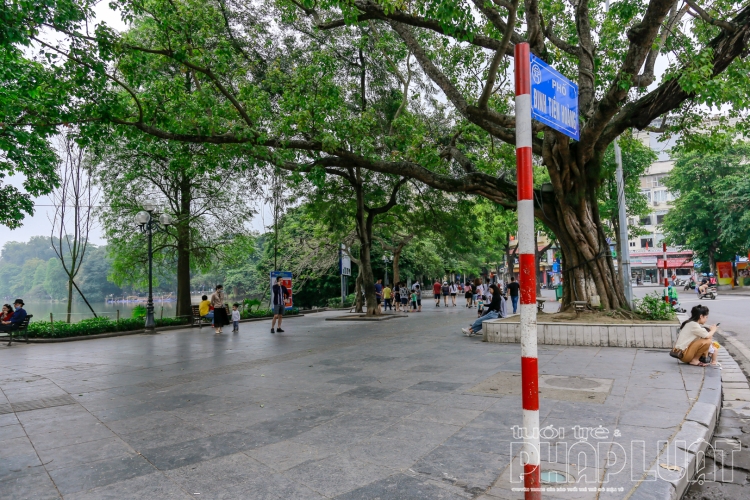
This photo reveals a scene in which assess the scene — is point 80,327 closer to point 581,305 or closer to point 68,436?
point 68,436

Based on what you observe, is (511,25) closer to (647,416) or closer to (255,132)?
(647,416)

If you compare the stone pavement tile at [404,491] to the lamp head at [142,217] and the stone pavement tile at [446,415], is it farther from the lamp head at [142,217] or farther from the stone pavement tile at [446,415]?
the lamp head at [142,217]

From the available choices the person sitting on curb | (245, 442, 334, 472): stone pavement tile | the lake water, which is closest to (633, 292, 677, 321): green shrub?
(245, 442, 334, 472): stone pavement tile

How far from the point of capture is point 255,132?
1109 centimetres

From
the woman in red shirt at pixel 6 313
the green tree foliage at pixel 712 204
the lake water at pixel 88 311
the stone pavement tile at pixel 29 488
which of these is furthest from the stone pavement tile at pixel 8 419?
the green tree foliage at pixel 712 204

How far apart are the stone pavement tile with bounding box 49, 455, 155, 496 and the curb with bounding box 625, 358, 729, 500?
11.9ft

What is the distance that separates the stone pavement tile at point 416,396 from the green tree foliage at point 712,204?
3548cm

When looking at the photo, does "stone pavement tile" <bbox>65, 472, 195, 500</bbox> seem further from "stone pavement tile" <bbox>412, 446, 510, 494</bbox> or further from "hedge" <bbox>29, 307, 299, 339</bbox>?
"hedge" <bbox>29, 307, 299, 339</bbox>

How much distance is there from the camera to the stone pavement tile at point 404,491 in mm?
3006

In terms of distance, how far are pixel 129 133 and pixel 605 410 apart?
11596 mm

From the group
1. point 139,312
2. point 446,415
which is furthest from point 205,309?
point 446,415

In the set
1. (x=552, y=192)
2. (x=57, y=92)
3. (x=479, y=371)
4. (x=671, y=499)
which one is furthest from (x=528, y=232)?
(x=57, y=92)

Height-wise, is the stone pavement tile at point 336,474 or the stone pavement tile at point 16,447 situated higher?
the stone pavement tile at point 336,474

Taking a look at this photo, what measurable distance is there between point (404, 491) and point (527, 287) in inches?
64.9
